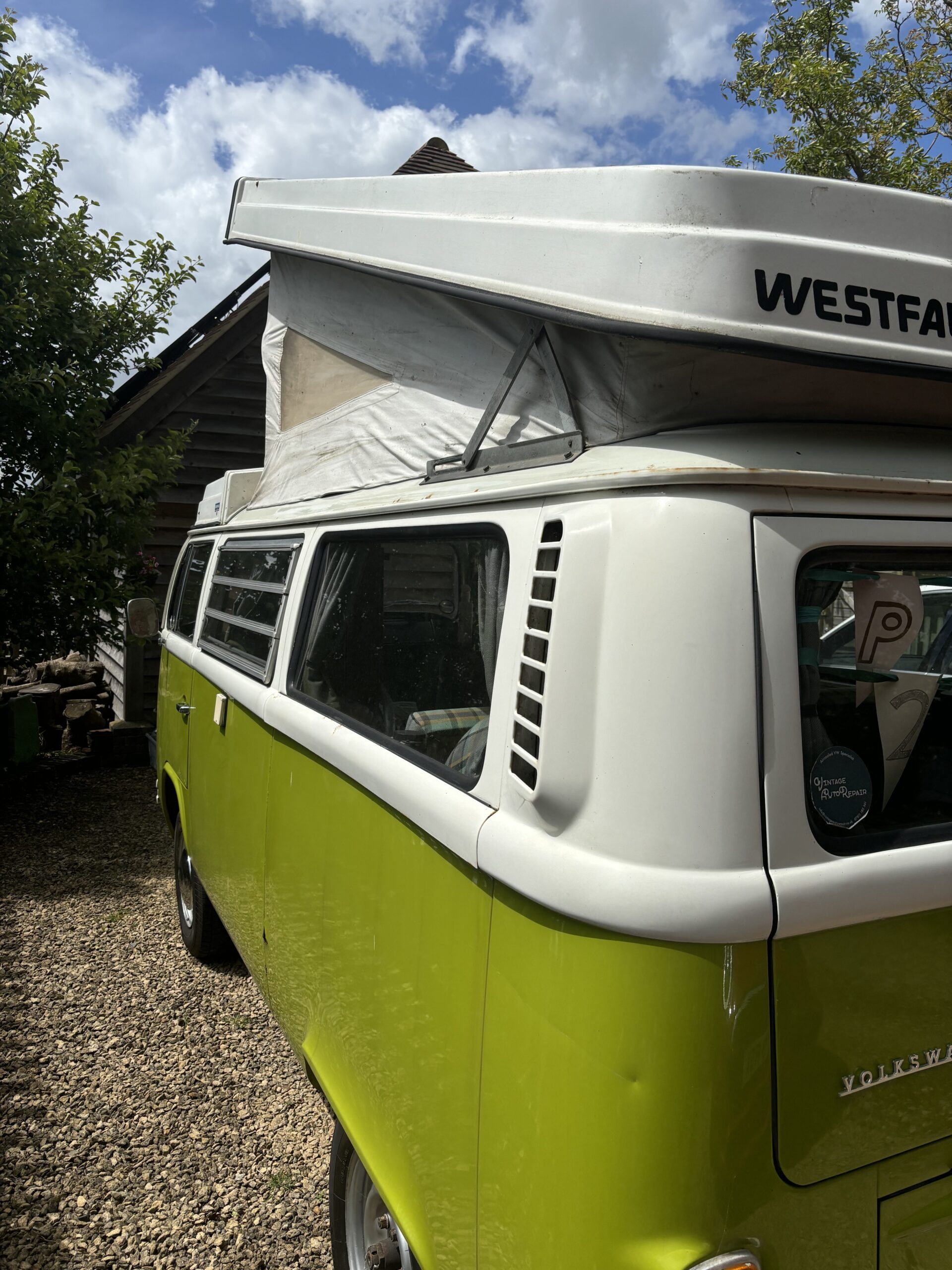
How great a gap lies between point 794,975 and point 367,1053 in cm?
110

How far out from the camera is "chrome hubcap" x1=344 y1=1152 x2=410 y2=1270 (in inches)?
83.4

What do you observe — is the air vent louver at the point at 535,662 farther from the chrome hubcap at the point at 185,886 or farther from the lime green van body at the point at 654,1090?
the chrome hubcap at the point at 185,886

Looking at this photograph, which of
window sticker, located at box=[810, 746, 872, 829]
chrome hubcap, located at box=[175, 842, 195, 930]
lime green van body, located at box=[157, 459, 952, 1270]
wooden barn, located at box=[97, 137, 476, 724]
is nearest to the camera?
lime green van body, located at box=[157, 459, 952, 1270]

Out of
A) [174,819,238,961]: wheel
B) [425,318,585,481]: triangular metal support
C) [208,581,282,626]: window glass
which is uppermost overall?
[425,318,585,481]: triangular metal support

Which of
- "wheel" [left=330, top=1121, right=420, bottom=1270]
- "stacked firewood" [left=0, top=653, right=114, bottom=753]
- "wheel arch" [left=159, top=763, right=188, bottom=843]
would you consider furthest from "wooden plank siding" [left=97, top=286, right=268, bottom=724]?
"wheel" [left=330, top=1121, right=420, bottom=1270]

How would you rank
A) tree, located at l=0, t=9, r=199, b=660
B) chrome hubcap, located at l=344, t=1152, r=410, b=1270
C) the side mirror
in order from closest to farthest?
chrome hubcap, located at l=344, t=1152, r=410, b=1270 < the side mirror < tree, located at l=0, t=9, r=199, b=660

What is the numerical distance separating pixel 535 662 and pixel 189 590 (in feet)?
12.3

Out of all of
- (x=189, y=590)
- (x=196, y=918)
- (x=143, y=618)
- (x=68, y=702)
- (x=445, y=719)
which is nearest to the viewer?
(x=445, y=719)

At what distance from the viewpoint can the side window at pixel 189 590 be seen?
4.50 m

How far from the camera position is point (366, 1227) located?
2.19 meters

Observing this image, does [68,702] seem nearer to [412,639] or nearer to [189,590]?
[189,590]

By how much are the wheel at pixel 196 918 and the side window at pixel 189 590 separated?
1055mm

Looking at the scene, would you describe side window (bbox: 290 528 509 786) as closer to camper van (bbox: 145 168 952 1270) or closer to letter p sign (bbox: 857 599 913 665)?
camper van (bbox: 145 168 952 1270)

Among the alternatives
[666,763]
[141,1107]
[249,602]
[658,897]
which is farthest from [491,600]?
[141,1107]
